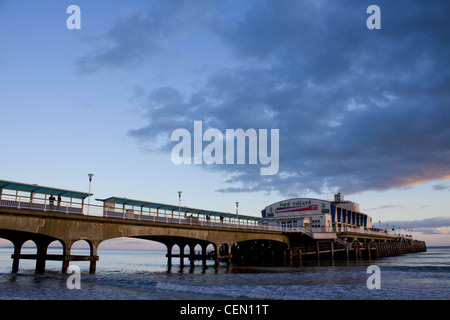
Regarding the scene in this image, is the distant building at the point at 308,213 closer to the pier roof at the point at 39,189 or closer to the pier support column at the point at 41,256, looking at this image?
the pier roof at the point at 39,189

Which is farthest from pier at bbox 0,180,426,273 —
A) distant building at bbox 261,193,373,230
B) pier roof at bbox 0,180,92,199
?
distant building at bbox 261,193,373,230

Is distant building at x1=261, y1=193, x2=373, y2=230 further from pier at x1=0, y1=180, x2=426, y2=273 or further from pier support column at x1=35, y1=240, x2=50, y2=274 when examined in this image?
pier support column at x1=35, y1=240, x2=50, y2=274

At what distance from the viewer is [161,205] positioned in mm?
41812

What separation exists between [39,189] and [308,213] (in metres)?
57.8

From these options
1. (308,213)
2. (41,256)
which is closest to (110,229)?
(41,256)

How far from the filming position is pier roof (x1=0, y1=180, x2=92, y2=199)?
29172mm

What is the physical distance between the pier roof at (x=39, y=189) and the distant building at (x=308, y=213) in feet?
145

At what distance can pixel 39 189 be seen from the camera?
103 feet

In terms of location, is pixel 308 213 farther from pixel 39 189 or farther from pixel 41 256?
pixel 39 189

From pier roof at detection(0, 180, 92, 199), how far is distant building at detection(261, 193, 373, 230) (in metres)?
44.1
